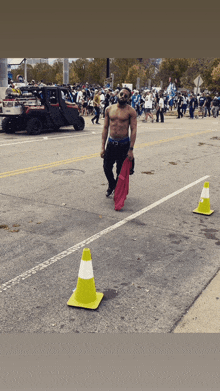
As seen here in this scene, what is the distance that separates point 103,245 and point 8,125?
1263cm

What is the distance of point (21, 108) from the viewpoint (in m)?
15.9

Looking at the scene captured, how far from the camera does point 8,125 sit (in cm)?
1684

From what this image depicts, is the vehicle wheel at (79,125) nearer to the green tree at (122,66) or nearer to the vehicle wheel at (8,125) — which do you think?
the vehicle wheel at (8,125)

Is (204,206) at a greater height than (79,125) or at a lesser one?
lesser

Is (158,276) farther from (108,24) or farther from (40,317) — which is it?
(108,24)

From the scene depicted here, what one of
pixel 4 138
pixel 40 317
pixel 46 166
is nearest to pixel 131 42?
pixel 40 317

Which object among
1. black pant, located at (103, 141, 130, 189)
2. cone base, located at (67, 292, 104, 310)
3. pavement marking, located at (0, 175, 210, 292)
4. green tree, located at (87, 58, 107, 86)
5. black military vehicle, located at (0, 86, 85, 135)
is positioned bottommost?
cone base, located at (67, 292, 104, 310)

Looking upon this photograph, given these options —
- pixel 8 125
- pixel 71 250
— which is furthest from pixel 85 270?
pixel 8 125

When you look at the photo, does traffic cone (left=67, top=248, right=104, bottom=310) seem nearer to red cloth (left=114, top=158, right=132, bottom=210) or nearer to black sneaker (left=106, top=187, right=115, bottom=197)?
red cloth (left=114, top=158, right=132, bottom=210)

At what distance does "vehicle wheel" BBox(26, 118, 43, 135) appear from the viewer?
1625 cm

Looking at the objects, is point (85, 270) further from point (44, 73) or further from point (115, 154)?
point (44, 73)

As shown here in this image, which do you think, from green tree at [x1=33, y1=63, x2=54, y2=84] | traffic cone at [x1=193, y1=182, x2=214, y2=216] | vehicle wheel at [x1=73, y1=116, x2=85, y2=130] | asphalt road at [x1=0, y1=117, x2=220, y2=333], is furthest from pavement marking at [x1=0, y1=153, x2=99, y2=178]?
green tree at [x1=33, y1=63, x2=54, y2=84]

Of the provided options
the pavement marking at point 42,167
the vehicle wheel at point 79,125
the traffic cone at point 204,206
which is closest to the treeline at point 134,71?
the vehicle wheel at point 79,125

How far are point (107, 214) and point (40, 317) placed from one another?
3190mm
